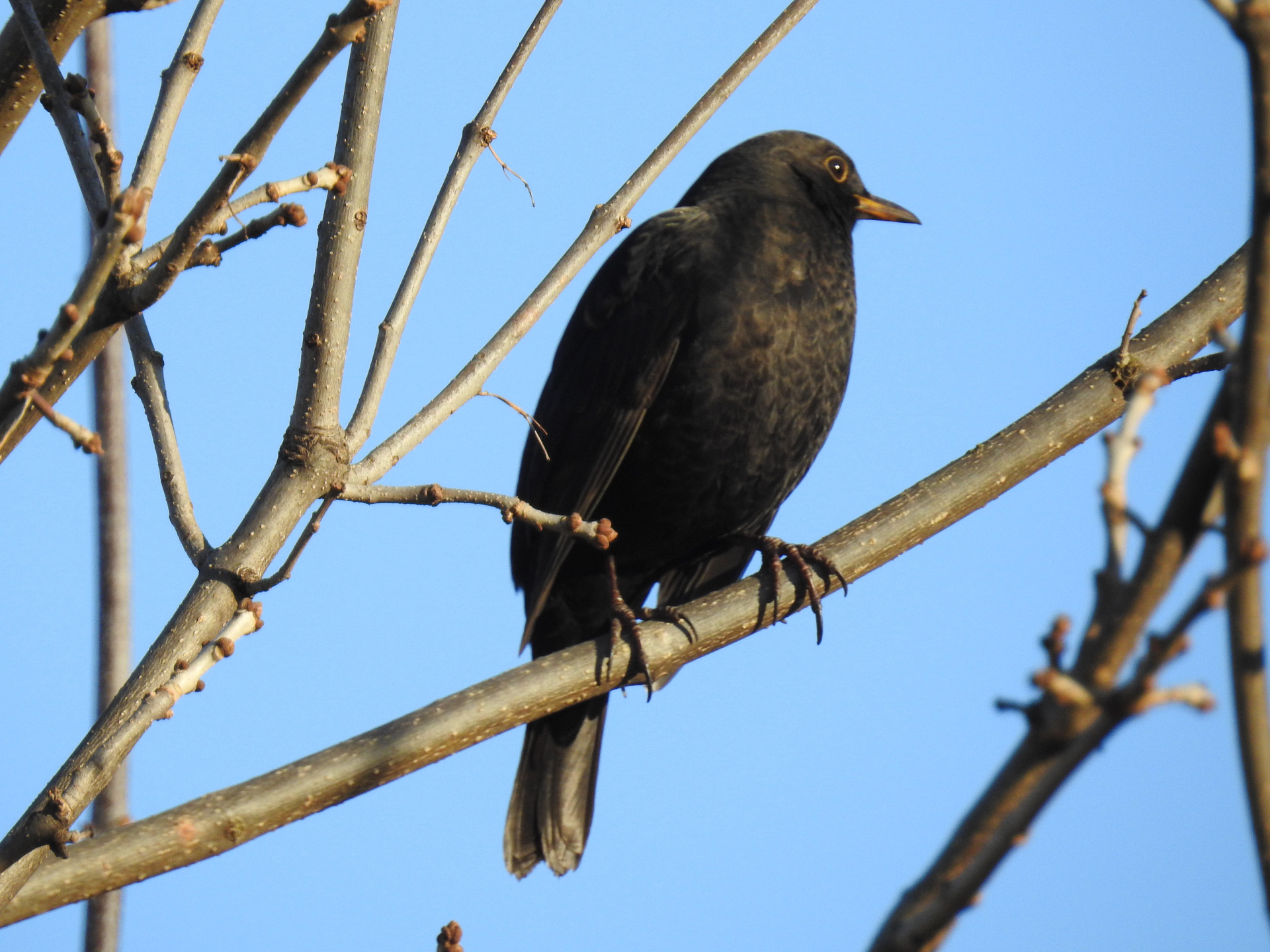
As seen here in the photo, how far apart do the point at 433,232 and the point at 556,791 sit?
223 cm

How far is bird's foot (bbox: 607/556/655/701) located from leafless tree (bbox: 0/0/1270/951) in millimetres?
20

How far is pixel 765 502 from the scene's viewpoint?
398 cm

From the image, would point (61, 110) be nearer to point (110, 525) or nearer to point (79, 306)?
point (79, 306)

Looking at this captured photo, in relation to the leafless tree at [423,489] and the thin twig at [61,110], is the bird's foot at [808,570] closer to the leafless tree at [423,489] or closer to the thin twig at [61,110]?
the leafless tree at [423,489]

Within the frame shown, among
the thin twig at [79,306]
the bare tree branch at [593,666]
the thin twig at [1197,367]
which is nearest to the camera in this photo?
the thin twig at [79,306]

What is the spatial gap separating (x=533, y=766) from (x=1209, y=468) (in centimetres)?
336

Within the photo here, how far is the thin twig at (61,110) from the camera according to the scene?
185 centimetres

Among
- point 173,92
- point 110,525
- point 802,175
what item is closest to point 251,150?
point 173,92

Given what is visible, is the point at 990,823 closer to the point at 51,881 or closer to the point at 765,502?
the point at 51,881

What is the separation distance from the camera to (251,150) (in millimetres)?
1668

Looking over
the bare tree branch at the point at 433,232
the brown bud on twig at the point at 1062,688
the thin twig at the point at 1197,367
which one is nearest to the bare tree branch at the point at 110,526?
the bare tree branch at the point at 433,232

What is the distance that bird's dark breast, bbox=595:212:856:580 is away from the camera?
12.3 ft

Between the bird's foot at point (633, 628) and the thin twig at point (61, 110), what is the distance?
1.58 m

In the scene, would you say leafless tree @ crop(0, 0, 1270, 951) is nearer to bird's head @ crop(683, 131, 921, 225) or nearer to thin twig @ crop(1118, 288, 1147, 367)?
thin twig @ crop(1118, 288, 1147, 367)
